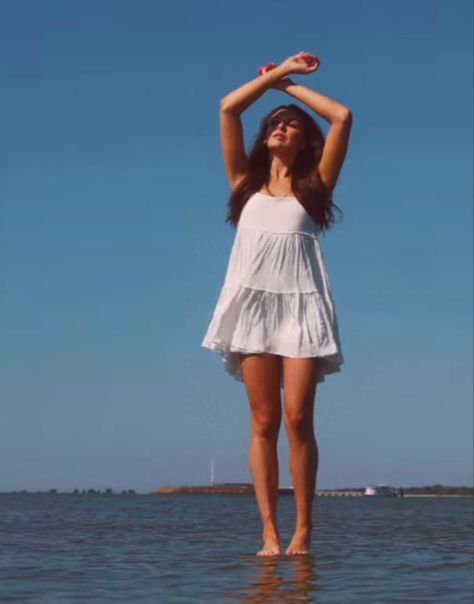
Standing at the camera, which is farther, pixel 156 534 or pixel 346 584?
pixel 156 534

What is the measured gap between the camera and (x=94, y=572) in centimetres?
460

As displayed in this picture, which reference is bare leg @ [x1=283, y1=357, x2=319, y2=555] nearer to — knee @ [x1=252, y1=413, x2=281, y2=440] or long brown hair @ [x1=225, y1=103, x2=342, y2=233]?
knee @ [x1=252, y1=413, x2=281, y2=440]

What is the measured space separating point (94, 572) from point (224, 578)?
1.98ft

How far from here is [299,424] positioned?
5668 mm

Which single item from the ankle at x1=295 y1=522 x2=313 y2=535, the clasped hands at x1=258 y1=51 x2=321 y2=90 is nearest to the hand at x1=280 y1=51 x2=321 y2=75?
the clasped hands at x1=258 y1=51 x2=321 y2=90

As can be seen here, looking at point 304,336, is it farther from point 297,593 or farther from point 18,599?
point 18,599

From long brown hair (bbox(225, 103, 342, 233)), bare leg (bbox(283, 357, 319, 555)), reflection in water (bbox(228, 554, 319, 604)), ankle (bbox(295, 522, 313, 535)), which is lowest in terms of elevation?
reflection in water (bbox(228, 554, 319, 604))

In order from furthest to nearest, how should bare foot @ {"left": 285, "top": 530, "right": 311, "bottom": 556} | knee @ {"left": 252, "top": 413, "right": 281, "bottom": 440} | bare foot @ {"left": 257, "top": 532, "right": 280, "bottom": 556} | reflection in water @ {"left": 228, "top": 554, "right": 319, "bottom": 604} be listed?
knee @ {"left": 252, "top": 413, "right": 281, "bottom": 440}, bare foot @ {"left": 285, "top": 530, "right": 311, "bottom": 556}, bare foot @ {"left": 257, "top": 532, "right": 280, "bottom": 556}, reflection in water @ {"left": 228, "top": 554, "right": 319, "bottom": 604}

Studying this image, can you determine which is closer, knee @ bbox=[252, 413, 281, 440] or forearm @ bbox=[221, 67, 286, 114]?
knee @ bbox=[252, 413, 281, 440]

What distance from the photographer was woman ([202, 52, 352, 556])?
5.66 meters

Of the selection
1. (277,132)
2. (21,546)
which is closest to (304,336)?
(277,132)

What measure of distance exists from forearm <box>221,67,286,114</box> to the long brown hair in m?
0.20

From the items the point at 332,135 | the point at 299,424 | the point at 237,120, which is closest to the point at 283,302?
the point at 299,424

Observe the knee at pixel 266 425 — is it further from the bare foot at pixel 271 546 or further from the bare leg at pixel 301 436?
the bare foot at pixel 271 546
